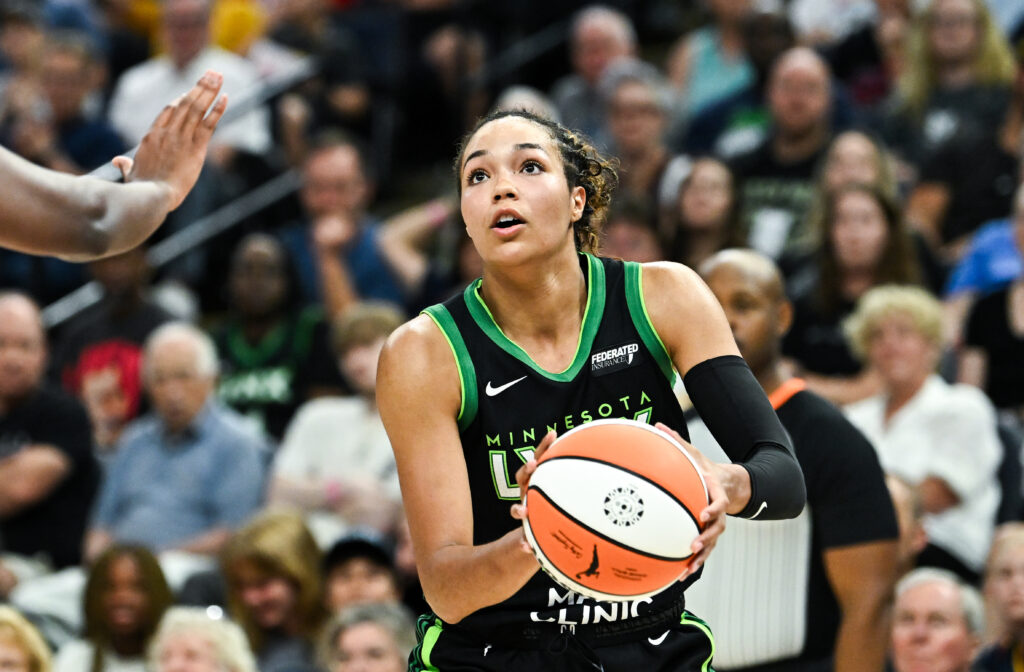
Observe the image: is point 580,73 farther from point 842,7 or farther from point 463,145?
point 463,145

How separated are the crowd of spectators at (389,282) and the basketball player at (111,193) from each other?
2.18 metres

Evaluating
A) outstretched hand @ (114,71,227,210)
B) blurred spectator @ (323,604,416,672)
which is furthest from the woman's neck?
blurred spectator @ (323,604,416,672)

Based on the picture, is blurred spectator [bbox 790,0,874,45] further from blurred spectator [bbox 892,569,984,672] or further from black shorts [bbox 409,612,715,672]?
black shorts [bbox 409,612,715,672]

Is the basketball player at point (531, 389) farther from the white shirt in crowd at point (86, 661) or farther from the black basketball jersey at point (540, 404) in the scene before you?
the white shirt in crowd at point (86, 661)

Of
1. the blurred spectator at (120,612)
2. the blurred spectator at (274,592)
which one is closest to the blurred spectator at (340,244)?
the blurred spectator at (274,592)

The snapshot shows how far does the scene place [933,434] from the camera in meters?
6.60

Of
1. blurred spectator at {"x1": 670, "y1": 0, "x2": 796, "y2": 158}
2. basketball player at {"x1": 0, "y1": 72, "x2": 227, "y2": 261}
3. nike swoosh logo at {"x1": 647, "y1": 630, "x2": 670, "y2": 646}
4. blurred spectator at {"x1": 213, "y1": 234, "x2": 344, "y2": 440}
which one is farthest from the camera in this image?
blurred spectator at {"x1": 670, "y1": 0, "x2": 796, "y2": 158}

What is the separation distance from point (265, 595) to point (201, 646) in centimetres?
78

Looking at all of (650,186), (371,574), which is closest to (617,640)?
(371,574)

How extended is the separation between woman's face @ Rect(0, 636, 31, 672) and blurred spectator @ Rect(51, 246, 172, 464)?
8.64 ft

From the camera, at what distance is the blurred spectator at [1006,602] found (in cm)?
563

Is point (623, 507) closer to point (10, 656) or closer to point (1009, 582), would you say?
point (1009, 582)

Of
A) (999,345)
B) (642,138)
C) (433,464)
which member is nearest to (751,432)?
(433,464)

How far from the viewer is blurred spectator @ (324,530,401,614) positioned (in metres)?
6.61
